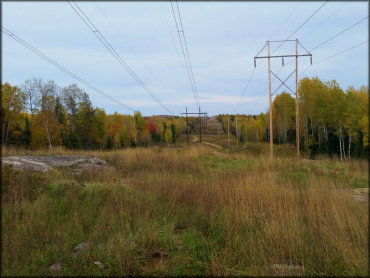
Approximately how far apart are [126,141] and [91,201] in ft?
103

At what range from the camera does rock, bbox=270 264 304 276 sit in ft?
9.12

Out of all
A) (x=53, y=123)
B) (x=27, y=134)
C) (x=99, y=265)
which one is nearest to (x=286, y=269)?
(x=99, y=265)

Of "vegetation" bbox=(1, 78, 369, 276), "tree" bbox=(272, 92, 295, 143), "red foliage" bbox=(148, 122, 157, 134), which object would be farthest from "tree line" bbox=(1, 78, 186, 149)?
"tree" bbox=(272, 92, 295, 143)

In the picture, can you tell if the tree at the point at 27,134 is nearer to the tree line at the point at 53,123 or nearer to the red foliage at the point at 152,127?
the tree line at the point at 53,123

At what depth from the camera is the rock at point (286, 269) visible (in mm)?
2781

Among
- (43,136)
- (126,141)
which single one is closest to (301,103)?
(126,141)

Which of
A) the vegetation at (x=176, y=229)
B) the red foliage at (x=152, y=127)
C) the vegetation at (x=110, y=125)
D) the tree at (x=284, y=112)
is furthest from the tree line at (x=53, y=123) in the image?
the tree at (x=284, y=112)

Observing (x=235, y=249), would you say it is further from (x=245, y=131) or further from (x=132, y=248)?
(x=245, y=131)

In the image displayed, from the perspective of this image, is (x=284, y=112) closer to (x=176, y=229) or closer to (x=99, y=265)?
(x=176, y=229)

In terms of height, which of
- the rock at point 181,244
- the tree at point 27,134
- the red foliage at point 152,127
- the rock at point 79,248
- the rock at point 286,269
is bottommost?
the rock at point 181,244

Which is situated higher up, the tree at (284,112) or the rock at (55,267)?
the tree at (284,112)

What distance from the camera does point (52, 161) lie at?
12438 millimetres

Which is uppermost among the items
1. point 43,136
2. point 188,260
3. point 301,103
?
point 301,103

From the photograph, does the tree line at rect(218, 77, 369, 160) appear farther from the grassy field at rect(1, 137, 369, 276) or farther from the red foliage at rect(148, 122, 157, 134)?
the red foliage at rect(148, 122, 157, 134)
